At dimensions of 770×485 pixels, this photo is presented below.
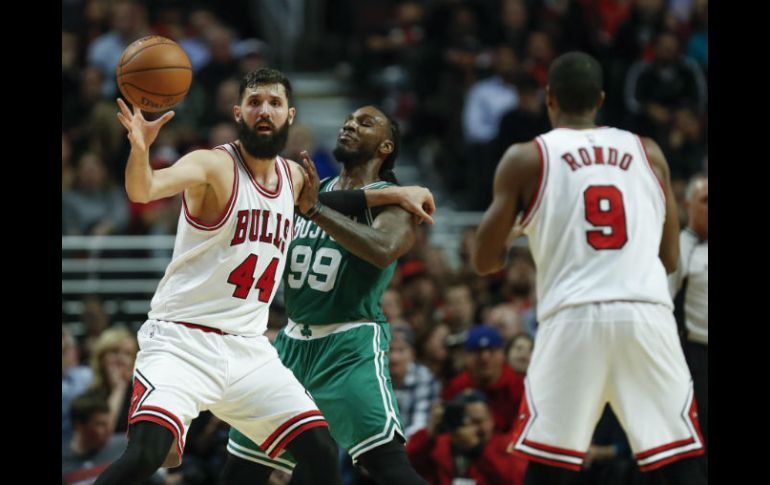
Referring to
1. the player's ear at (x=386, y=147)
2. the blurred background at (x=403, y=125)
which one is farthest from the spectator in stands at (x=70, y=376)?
the player's ear at (x=386, y=147)

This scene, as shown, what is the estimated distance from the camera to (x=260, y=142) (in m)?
6.32

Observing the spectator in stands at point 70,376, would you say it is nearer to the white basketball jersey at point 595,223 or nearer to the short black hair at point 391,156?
the short black hair at point 391,156

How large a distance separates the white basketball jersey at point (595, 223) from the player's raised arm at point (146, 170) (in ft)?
5.77

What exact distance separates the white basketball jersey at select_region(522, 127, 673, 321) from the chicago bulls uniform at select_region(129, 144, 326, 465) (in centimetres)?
138

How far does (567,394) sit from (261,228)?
176 cm

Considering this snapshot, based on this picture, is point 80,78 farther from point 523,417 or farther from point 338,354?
point 523,417

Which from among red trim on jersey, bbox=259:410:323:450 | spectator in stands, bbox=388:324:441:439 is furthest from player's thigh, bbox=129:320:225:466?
spectator in stands, bbox=388:324:441:439

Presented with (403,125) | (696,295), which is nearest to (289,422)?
(696,295)

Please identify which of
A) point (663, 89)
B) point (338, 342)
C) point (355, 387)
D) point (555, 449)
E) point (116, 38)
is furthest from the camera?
point (116, 38)

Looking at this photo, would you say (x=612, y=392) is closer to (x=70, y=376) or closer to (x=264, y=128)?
(x=264, y=128)

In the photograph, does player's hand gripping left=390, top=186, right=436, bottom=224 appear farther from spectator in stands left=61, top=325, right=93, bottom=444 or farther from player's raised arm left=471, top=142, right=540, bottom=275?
spectator in stands left=61, top=325, right=93, bottom=444

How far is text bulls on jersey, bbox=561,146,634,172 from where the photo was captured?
6.19 meters

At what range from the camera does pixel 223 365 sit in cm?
610
